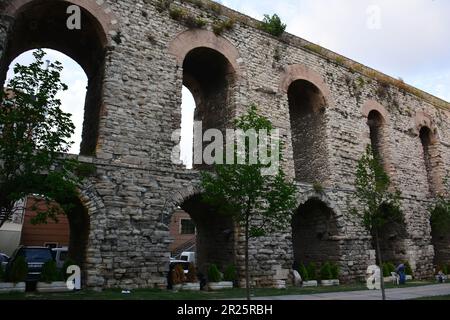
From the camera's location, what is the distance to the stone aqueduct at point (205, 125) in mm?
9945

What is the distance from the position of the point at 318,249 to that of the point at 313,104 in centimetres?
581

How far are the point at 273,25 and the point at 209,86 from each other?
340 centimetres

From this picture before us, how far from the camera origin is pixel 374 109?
17.0m

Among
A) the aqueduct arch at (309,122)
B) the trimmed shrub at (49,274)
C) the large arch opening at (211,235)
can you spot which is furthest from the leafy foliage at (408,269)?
the trimmed shrub at (49,274)

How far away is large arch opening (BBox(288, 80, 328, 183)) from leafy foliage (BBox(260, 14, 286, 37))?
2.07 m

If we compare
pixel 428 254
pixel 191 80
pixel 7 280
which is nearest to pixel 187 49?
pixel 191 80

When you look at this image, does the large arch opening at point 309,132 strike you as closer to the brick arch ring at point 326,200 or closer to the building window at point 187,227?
the brick arch ring at point 326,200

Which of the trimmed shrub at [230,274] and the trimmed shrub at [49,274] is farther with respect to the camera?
the trimmed shrub at [230,274]

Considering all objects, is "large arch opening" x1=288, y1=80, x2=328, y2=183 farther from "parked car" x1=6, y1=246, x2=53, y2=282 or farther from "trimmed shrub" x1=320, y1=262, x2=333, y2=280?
"parked car" x1=6, y1=246, x2=53, y2=282

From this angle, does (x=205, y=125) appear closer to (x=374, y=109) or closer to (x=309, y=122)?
(x=309, y=122)

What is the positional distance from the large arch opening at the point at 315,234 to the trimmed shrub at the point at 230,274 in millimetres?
4106

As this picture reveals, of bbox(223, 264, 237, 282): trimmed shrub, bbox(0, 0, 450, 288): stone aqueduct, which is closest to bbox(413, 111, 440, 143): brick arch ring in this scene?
bbox(0, 0, 450, 288): stone aqueduct
